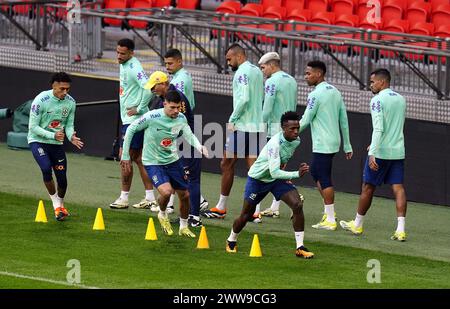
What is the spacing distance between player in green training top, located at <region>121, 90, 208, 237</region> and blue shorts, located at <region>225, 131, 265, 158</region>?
1629 millimetres

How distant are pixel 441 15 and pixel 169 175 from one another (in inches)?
335

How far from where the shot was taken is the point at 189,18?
2611 cm

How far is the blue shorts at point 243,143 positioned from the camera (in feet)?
66.4

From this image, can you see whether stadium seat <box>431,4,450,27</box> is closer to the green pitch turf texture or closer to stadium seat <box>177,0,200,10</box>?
the green pitch turf texture

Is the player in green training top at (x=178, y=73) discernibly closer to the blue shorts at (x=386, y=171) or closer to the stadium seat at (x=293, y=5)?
the blue shorts at (x=386, y=171)

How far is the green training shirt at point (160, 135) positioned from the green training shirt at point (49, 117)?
4.40ft

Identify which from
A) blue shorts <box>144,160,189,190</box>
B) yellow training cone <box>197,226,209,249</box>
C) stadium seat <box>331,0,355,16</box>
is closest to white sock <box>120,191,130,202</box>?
blue shorts <box>144,160,189,190</box>

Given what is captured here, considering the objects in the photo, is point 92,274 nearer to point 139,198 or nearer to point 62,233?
point 62,233

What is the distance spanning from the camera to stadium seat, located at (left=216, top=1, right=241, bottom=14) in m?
27.5

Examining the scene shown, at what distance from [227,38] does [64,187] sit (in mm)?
5471

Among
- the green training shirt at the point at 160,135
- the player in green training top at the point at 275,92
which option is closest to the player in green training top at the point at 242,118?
the player in green training top at the point at 275,92

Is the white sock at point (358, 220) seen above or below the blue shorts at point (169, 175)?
below
